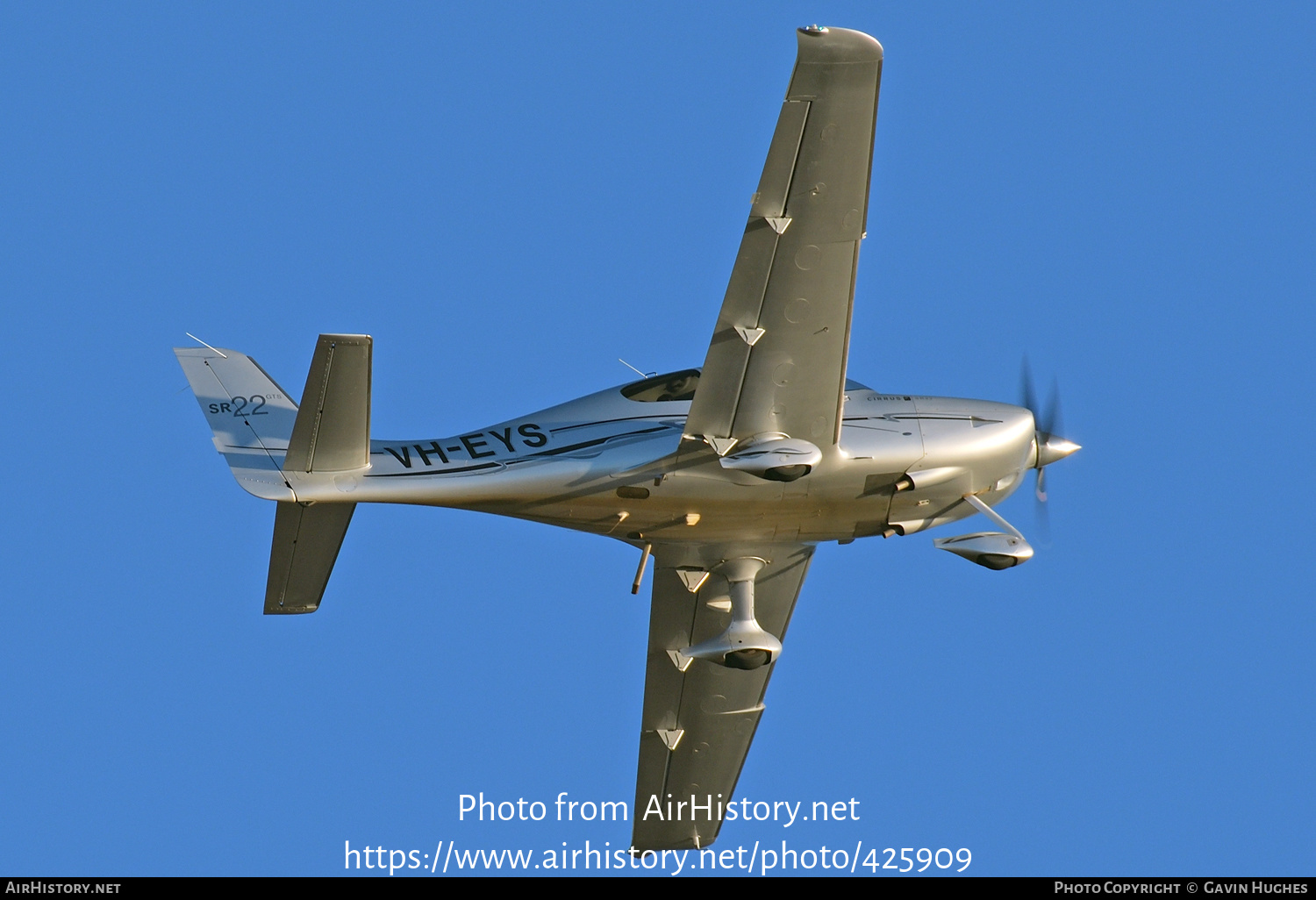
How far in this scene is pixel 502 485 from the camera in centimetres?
1622

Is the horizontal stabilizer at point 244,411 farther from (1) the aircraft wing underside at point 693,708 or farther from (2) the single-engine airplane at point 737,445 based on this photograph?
(1) the aircraft wing underside at point 693,708

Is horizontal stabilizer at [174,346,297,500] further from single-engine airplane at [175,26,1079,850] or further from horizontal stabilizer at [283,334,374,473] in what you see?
horizontal stabilizer at [283,334,374,473]

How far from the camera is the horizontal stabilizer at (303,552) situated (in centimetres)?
1644

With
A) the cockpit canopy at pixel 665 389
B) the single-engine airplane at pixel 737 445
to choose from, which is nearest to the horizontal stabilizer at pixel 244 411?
the single-engine airplane at pixel 737 445

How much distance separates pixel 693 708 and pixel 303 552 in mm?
5869

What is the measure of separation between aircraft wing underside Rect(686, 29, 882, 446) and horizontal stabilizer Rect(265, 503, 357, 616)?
390cm

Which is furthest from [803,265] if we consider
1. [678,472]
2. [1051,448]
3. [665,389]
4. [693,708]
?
[693,708]

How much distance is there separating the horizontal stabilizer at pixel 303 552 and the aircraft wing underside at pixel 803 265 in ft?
12.8

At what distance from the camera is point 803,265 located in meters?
14.6

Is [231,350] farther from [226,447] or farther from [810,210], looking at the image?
[810,210]

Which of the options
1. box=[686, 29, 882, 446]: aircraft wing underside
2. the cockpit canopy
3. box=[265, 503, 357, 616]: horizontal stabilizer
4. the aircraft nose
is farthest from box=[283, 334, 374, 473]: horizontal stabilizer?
the aircraft nose

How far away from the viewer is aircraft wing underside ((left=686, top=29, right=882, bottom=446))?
13.6m
